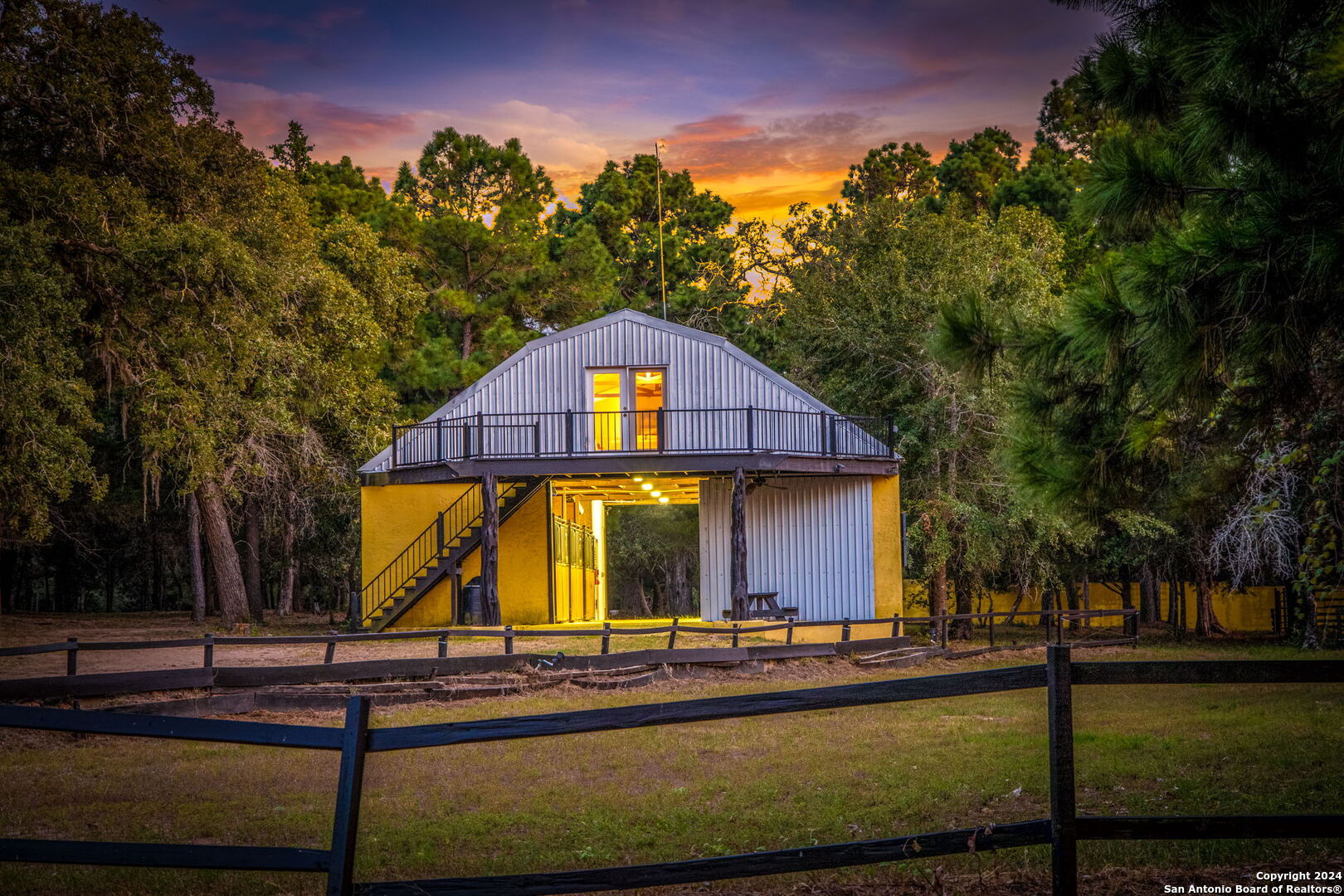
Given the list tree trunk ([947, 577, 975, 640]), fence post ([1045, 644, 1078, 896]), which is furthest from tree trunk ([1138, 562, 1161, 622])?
fence post ([1045, 644, 1078, 896])

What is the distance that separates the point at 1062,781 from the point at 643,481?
2358 centimetres

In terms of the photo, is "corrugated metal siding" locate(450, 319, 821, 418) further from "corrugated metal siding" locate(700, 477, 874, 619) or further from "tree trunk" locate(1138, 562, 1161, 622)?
"tree trunk" locate(1138, 562, 1161, 622)

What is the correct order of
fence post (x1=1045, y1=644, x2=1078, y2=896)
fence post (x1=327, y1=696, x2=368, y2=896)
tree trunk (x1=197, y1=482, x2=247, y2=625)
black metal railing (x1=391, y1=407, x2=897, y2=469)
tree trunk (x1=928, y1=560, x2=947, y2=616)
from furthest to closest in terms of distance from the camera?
1. tree trunk (x1=928, y1=560, x2=947, y2=616)
2. tree trunk (x1=197, y1=482, x2=247, y2=625)
3. black metal railing (x1=391, y1=407, x2=897, y2=469)
4. fence post (x1=1045, y1=644, x2=1078, y2=896)
5. fence post (x1=327, y1=696, x2=368, y2=896)

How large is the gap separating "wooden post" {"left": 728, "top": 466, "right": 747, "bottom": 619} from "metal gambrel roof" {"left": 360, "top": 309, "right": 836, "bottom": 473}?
241cm

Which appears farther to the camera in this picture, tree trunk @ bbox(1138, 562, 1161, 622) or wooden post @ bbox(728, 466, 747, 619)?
tree trunk @ bbox(1138, 562, 1161, 622)

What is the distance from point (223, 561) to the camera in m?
28.5

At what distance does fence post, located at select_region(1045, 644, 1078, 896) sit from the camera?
4.53m

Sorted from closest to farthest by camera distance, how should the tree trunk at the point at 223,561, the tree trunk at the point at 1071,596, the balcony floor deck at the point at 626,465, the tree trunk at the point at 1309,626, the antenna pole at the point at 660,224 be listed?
the balcony floor deck at the point at 626,465 < the tree trunk at the point at 1309,626 < the tree trunk at the point at 223,561 < the antenna pole at the point at 660,224 < the tree trunk at the point at 1071,596

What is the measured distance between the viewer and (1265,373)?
8016mm

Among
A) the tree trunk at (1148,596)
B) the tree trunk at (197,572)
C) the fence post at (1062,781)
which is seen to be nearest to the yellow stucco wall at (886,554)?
the tree trunk at (1148,596)

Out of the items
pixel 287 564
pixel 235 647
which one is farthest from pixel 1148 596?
pixel 235 647

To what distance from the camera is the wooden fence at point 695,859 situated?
4402 mm

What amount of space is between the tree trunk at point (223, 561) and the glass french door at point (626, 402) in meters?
9.42

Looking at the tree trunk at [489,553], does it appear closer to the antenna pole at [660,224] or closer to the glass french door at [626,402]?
the glass french door at [626,402]
